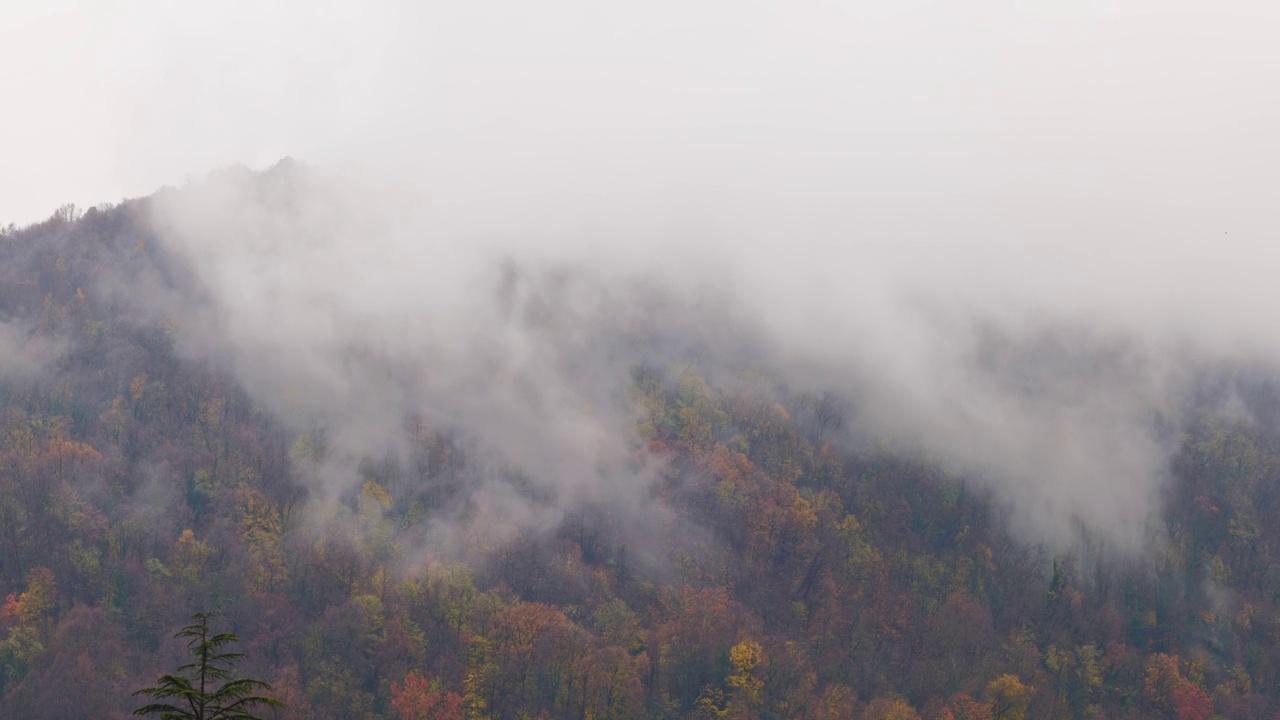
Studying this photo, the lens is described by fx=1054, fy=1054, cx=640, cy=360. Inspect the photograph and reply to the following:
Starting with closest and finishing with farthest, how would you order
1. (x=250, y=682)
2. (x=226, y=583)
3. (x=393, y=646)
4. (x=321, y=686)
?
(x=250, y=682)
(x=321, y=686)
(x=393, y=646)
(x=226, y=583)

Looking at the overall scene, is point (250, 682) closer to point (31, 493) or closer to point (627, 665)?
point (627, 665)

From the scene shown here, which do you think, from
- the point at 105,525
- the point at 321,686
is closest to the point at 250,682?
the point at 321,686

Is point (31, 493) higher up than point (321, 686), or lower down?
higher up

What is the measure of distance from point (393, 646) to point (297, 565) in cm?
3078

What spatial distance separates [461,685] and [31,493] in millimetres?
86304

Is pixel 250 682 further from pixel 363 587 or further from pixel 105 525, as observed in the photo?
pixel 105 525

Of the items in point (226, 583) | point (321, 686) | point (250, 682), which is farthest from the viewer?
point (226, 583)

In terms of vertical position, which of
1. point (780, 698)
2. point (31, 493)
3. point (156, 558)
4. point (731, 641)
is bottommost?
point (780, 698)

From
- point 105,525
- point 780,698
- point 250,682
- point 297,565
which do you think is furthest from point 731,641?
point 250,682

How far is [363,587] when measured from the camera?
191m

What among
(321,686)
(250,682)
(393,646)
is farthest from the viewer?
(393,646)

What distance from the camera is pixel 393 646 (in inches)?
6821

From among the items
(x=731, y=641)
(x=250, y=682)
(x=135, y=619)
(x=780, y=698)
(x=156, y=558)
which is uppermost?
(x=156, y=558)

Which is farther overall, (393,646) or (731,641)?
(731,641)
